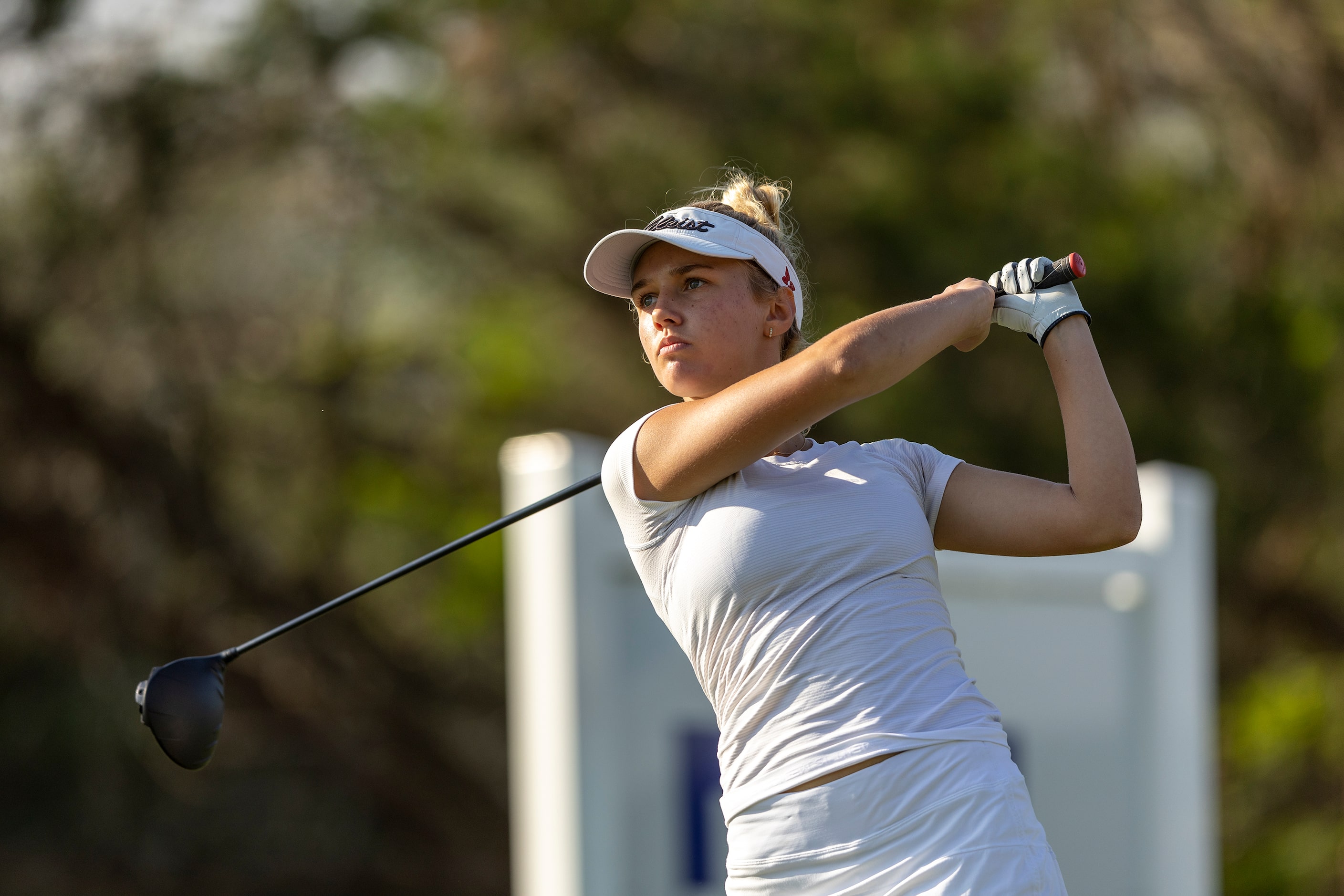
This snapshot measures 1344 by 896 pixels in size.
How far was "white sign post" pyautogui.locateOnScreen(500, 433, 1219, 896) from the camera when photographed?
3.41 meters

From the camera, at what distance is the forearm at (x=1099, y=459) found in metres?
1.62

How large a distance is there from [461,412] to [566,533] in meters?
3.15

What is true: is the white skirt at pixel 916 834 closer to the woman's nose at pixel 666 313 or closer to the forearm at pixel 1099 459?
the forearm at pixel 1099 459

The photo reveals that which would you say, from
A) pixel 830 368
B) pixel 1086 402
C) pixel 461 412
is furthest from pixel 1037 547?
pixel 461 412

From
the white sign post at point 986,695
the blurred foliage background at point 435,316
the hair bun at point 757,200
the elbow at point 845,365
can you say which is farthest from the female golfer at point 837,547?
the blurred foliage background at point 435,316

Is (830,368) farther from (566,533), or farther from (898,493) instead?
(566,533)

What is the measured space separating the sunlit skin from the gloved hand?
0.05 ft

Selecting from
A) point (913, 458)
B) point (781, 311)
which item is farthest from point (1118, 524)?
point (781, 311)

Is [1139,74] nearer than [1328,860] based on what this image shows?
No

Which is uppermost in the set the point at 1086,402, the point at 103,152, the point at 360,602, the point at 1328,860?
the point at 103,152

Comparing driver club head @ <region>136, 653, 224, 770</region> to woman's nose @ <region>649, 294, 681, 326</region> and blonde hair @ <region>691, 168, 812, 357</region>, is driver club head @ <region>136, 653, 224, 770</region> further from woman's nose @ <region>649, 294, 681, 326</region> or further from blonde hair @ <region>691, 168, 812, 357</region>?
blonde hair @ <region>691, 168, 812, 357</region>

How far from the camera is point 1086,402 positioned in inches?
64.4

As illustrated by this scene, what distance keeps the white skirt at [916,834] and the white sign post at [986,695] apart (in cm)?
181

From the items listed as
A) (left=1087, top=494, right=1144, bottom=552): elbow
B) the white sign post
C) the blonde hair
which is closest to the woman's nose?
the blonde hair
